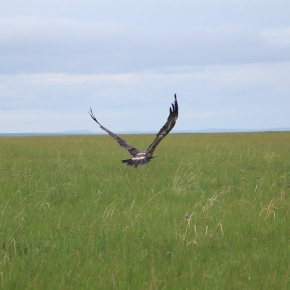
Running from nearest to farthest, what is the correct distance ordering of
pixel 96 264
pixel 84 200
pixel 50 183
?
pixel 96 264 < pixel 84 200 < pixel 50 183

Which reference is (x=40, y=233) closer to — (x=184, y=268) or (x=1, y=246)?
(x=1, y=246)

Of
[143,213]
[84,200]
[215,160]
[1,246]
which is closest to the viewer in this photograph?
[1,246]

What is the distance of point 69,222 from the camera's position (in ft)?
20.0

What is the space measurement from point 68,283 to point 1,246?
4.29 ft

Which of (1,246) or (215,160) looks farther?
(215,160)

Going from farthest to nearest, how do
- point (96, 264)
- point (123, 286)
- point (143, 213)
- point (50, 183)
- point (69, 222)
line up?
point (50, 183) → point (143, 213) → point (69, 222) → point (96, 264) → point (123, 286)

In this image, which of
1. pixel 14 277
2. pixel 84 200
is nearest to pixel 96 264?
pixel 14 277

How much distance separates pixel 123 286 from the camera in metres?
3.97

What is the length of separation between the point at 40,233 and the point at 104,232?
778 mm

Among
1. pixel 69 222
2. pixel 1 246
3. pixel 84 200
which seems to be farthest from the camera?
Result: pixel 84 200

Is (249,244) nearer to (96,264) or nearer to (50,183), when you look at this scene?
(96,264)

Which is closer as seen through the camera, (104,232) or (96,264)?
(96,264)

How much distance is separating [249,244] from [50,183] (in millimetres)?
5221

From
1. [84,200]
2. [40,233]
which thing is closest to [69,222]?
[40,233]
